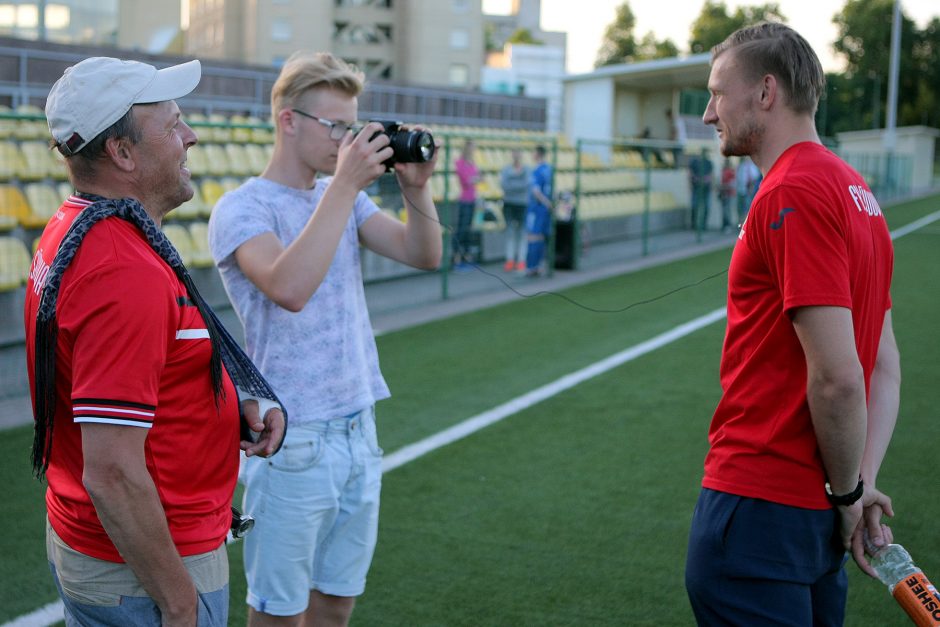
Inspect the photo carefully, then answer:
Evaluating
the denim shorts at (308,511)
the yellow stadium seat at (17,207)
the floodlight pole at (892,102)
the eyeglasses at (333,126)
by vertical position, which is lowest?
the denim shorts at (308,511)

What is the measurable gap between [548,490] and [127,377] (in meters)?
3.72

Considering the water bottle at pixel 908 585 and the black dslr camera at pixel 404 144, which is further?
the black dslr camera at pixel 404 144

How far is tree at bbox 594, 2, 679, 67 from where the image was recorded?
101562 mm

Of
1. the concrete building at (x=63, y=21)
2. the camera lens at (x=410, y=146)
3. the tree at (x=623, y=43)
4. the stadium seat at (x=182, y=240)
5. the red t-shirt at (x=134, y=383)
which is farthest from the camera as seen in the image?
the tree at (x=623, y=43)

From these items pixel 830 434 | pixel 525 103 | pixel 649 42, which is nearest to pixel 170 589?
pixel 830 434

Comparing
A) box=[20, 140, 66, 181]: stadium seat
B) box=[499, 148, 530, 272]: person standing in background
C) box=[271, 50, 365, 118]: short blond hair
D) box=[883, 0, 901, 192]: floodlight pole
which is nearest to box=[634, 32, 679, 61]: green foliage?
box=[883, 0, 901, 192]: floodlight pole

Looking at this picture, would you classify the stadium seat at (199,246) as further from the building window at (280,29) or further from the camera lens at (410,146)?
the building window at (280,29)

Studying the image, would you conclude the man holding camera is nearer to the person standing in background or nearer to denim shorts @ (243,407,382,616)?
denim shorts @ (243,407,382,616)

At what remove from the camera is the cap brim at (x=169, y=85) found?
182cm

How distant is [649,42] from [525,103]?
69793 millimetres

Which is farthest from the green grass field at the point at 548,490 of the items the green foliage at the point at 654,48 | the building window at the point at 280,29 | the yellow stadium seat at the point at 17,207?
the green foliage at the point at 654,48

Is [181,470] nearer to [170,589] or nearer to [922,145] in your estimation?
[170,589]

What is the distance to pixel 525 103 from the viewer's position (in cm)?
3675

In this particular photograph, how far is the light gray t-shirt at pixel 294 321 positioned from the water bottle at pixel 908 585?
1374 millimetres
